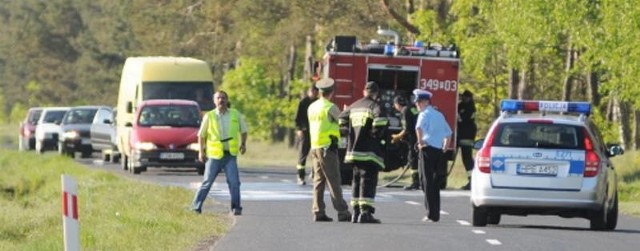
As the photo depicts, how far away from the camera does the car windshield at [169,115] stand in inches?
1574

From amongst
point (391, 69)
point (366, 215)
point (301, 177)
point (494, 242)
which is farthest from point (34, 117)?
point (494, 242)

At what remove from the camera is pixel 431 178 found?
2255 cm

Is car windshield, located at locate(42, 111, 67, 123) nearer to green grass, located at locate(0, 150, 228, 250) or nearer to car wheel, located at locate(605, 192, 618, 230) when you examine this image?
green grass, located at locate(0, 150, 228, 250)

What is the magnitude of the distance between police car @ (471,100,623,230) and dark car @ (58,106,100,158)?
1322 inches

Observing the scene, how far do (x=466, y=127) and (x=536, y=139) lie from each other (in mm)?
11141

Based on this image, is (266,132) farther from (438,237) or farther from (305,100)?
(438,237)

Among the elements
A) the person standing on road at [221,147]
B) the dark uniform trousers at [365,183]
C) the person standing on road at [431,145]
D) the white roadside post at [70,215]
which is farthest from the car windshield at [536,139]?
the white roadside post at [70,215]

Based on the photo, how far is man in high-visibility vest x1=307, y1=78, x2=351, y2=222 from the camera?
22.4 meters

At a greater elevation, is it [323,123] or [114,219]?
[323,123]

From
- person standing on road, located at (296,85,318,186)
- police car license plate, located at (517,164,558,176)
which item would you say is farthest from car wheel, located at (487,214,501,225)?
person standing on road, located at (296,85,318,186)

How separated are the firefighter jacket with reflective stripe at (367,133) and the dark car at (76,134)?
3269cm

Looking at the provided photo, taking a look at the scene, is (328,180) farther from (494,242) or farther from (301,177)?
(301,177)

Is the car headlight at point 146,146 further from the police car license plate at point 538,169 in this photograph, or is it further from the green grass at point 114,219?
the police car license plate at point 538,169

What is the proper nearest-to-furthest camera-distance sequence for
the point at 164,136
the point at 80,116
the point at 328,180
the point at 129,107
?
the point at 328,180 → the point at 164,136 → the point at 129,107 → the point at 80,116
